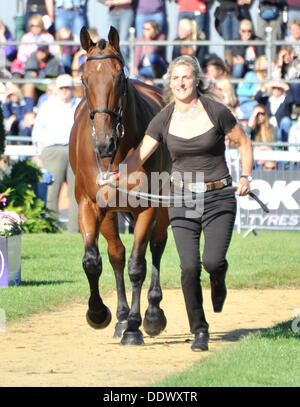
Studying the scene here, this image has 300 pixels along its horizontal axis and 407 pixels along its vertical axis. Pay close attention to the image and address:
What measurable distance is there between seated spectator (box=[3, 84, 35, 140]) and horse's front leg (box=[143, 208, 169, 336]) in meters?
8.41

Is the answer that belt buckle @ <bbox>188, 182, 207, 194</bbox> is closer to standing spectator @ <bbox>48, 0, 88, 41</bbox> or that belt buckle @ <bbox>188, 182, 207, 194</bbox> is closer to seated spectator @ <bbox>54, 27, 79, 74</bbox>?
seated spectator @ <bbox>54, 27, 79, 74</bbox>

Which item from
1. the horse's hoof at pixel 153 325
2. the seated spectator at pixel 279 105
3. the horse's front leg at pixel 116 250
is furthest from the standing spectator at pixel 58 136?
the horse's hoof at pixel 153 325

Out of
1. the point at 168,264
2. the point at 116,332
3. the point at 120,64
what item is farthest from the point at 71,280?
the point at 120,64

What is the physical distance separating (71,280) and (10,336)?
3.08 meters

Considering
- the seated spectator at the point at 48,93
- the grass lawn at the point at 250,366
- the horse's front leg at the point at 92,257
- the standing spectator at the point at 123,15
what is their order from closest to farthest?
the grass lawn at the point at 250,366 → the horse's front leg at the point at 92,257 → the seated spectator at the point at 48,93 → the standing spectator at the point at 123,15

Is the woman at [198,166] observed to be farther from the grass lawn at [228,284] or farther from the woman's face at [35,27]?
the woman's face at [35,27]

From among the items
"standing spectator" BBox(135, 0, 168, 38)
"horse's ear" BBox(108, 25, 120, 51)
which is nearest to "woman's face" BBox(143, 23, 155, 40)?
"standing spectator" BBox(135, 0, 168, 38)

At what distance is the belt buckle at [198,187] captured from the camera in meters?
7.11

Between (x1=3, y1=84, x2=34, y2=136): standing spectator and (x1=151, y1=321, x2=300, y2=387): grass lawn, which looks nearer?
(x1=151, y1=321, x2=300, y2=387): grass lawn

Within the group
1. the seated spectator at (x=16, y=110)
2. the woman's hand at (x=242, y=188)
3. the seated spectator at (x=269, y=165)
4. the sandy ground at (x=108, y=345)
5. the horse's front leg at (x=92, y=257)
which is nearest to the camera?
the sandy ground at (x=108, y=345)

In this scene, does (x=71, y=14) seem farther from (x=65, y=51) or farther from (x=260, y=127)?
(x=260, y=127)

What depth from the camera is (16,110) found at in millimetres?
17391

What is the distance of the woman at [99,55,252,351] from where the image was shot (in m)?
7.07
